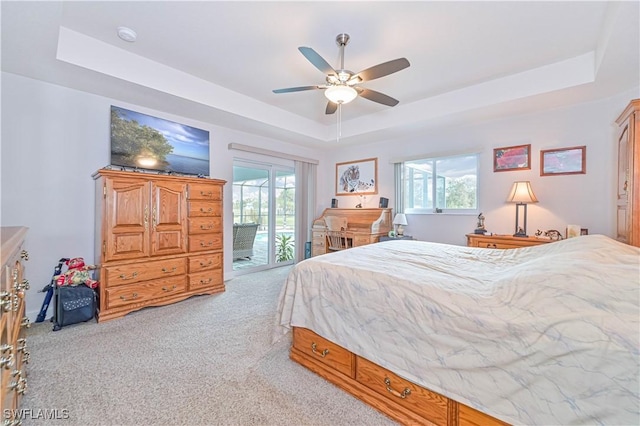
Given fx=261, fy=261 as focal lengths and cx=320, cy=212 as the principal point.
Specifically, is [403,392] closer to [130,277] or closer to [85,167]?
[130,277]

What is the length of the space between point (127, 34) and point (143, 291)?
8.52ft

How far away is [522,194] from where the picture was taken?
3.37 meters

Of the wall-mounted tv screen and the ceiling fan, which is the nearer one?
the ceiling fan

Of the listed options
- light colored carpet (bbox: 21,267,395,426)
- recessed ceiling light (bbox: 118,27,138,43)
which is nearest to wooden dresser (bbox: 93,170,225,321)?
light colored carpet (bbox: 21,267,395,426)

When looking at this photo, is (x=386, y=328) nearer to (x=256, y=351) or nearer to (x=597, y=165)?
(x=256, y=351)

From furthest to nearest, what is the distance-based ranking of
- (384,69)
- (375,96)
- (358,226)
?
(358,226) < (375,96) < (384,69)

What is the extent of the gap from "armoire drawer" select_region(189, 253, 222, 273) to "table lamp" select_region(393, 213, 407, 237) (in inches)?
114

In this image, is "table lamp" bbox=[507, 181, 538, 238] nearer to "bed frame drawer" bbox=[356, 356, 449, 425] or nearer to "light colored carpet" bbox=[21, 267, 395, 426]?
"bed frame drawer" bbox=[356, 356, 449, 425]

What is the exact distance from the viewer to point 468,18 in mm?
2170

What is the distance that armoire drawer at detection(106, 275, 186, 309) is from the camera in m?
2.77

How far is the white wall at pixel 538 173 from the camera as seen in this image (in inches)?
121

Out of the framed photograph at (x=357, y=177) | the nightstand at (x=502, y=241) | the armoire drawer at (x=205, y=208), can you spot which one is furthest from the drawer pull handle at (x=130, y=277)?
the nightstand at (x=502, y=241)

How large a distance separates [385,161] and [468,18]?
9.50 feet

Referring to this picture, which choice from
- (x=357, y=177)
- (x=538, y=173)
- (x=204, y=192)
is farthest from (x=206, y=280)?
(x=538, y=173)
